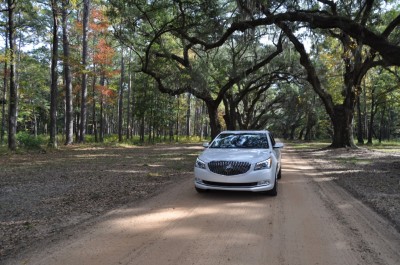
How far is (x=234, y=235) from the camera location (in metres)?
5.12

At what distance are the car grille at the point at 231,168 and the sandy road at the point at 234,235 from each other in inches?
24.7

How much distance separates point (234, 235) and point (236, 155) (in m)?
2.92

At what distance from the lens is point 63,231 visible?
210 inches

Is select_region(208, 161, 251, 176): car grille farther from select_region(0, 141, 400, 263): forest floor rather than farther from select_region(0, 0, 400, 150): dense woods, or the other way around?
select_region(0, 0, 400, 150): dense woods

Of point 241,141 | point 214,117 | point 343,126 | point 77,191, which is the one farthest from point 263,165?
point 343,126

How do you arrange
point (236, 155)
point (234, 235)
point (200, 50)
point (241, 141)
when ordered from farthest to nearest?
point (200, 50), point (241, 141), point (236, 155), point (234, 235)

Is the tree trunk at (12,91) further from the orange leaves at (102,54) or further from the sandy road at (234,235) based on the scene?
the sandy road at (234,235)

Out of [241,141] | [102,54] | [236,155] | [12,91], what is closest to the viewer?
[236,155]

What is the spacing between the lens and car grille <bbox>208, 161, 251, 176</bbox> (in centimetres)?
742

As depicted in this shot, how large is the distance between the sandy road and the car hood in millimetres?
910

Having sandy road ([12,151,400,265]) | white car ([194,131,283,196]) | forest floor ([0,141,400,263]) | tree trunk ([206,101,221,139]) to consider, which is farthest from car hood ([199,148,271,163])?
tree trunk ([206,101,221,139])

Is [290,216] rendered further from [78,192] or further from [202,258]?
[78,192]

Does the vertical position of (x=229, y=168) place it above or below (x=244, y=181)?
above

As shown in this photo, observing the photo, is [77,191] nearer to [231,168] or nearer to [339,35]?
[231,168]
